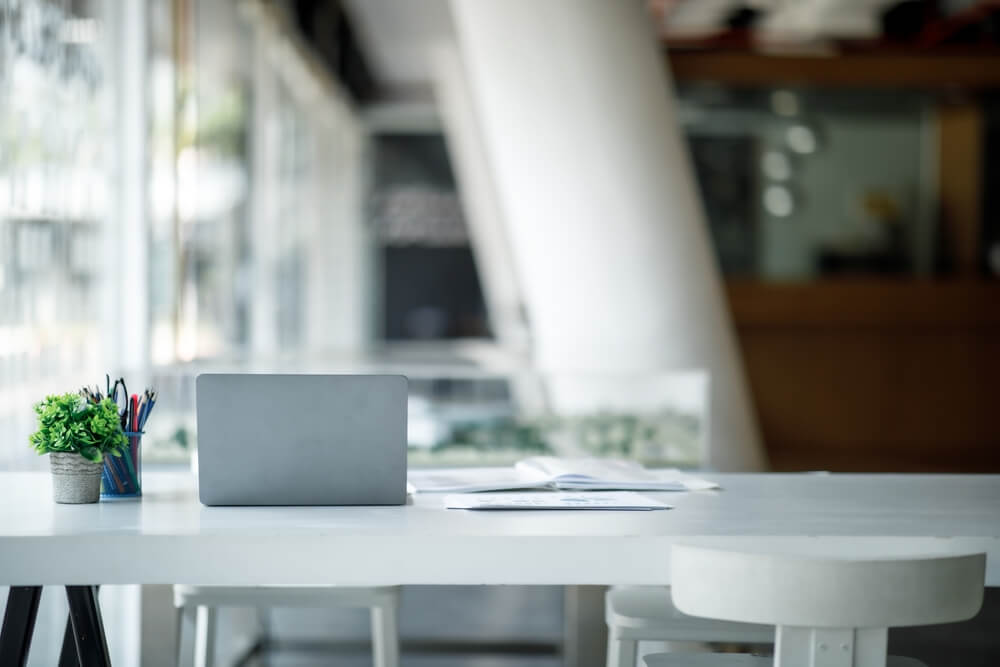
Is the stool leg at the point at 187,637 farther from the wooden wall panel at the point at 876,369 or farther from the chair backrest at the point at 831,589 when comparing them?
the wooden wall panel at the point at 876,369

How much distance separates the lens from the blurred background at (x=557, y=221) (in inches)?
151

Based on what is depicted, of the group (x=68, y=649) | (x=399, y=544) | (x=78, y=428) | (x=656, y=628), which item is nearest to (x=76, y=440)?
(x=78, y=428)

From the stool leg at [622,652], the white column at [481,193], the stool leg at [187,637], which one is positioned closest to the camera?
the stool leg at [622,652]

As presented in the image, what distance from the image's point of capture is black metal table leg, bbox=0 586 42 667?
5.58ft

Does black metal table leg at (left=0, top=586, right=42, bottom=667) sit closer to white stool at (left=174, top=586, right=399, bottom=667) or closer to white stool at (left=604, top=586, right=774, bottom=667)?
white stool at (left=174, top=586, right=399, bottom=667)

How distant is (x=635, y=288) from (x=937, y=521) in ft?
10.2

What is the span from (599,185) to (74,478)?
10.5ft

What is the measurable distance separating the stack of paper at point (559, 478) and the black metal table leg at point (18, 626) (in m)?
0.60

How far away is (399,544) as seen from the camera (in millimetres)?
1583

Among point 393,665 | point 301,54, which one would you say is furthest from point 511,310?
point 393,665

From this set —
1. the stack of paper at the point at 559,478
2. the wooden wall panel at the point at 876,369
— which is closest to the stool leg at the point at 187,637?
the stack of paper at the point at 559,478

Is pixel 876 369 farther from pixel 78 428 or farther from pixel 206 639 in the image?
pixel 78 428

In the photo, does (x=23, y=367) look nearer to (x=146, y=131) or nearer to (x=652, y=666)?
(x=146, y=131)

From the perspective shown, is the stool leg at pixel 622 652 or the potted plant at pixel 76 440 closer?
the potted plant at pixel 76 440
